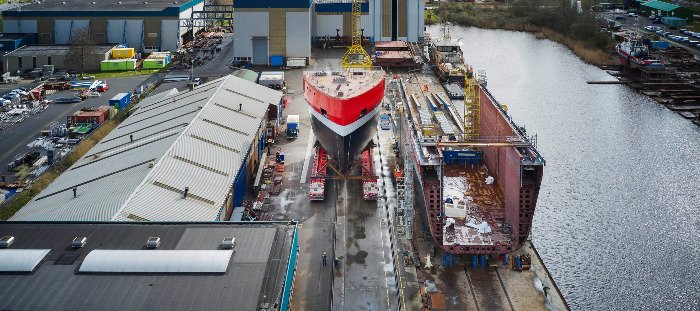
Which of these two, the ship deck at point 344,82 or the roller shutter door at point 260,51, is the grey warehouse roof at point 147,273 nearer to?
the ship deck at point 344,82

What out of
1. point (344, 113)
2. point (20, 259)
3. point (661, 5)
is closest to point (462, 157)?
point (344, 113)

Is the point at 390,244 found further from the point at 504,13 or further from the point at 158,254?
the point at 504,13

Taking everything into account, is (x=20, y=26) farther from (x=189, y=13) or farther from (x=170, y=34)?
(x=189, y=13)

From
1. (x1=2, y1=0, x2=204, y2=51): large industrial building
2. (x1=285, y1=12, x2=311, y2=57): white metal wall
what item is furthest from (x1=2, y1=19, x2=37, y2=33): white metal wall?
(x1=285, y1=12, x2=311, y2=57): white metal wall

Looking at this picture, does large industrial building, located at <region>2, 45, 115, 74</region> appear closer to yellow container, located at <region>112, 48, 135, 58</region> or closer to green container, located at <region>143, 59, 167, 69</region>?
yellow container, located at <region>112, 48, 135, 58</region>

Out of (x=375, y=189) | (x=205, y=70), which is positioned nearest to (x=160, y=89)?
(x=205, y=70)

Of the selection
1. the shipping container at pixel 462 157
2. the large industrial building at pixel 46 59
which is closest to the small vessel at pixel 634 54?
the shipping container at pixel 462 157
